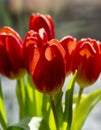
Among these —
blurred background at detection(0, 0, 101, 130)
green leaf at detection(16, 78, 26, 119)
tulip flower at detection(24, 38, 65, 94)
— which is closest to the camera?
tulip flower at detection(24, 38, 65, 94)

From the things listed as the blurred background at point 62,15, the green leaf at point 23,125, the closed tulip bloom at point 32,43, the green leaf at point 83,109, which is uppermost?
the closed tulip bloom at point 32,43

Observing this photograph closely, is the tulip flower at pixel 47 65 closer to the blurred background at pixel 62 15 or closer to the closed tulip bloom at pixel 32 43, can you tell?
the closed tulip bloom at pixel 32 43

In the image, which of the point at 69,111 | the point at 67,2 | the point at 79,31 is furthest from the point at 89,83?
→ the point at 67,2

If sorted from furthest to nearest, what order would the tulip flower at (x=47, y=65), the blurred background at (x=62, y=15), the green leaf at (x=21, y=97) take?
1. the blurred background at (x=62, y=15)
2. the green leaf at (x=21, y=97)
3. the tulip flower at (x=47, y=65)

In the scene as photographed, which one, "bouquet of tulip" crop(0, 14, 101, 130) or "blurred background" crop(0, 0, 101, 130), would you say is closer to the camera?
"bouquet of tulip" crop(0, 14, 101, 130)

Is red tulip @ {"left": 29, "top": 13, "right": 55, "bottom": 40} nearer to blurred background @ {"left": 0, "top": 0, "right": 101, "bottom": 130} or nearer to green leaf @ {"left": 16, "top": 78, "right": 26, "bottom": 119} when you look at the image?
green leaf @ {"left": 16, "top": 78, "right": 26, "bottom": 119}

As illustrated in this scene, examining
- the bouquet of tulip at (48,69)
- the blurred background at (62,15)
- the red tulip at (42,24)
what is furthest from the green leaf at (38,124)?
the blurred background at (62,15)

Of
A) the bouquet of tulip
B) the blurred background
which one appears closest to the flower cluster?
the bouquet of tulip

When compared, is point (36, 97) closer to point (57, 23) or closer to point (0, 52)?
point (0, 52)
